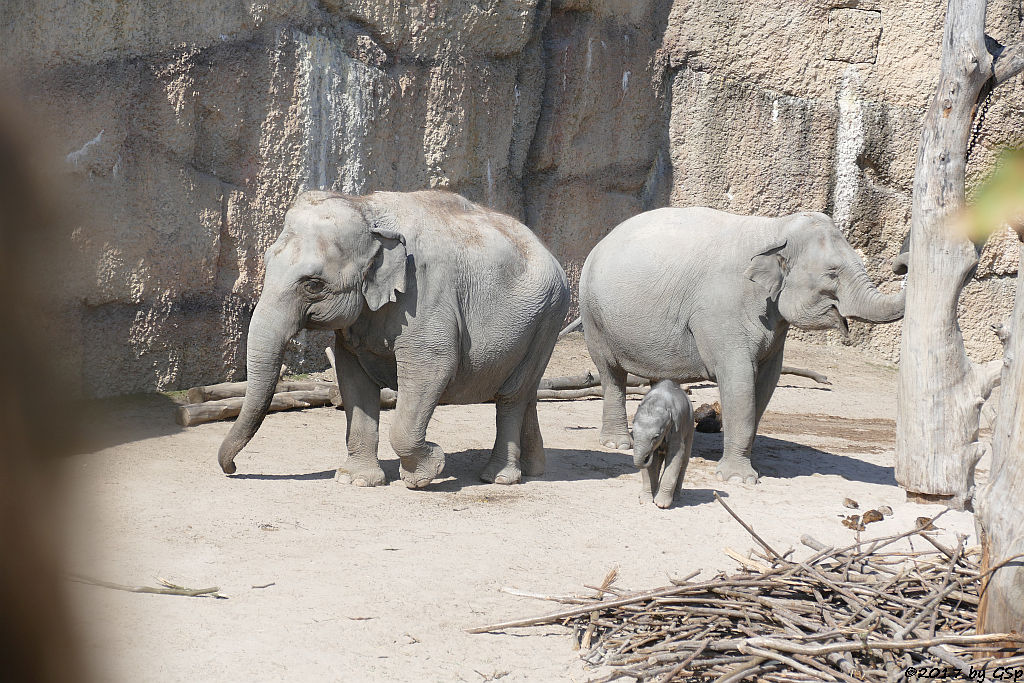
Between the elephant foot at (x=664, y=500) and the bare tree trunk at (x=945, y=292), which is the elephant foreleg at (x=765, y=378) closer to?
the bare tree trunk at (x=945, y=292)

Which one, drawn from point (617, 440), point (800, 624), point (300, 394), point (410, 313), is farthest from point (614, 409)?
point (800, 624)

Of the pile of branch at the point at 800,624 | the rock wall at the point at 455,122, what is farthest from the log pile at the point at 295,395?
the pile of branch at the point at 800,624

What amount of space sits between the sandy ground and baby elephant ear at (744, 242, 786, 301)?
1.31m

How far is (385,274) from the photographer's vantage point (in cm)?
610

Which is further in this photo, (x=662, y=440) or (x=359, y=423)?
(x=359, y=423)

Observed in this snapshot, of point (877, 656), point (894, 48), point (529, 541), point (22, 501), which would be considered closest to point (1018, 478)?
point (877, 656)

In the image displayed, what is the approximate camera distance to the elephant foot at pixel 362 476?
639 centimetres

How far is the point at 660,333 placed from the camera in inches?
307

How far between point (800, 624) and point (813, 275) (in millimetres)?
3759

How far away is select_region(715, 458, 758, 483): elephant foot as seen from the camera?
23.4 ft

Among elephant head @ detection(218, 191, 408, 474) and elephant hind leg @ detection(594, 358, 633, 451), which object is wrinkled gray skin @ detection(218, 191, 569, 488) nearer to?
elephant head @ detection(218, 191, 408, 474)

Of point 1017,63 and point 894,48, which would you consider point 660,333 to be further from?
point 894,48

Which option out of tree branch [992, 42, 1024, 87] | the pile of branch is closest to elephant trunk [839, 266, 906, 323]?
tree branch [992, 42, 1024, 87]

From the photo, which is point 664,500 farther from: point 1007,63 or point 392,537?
point 1007,63
